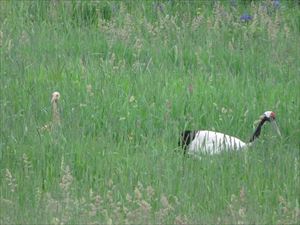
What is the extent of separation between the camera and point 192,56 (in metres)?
9.66

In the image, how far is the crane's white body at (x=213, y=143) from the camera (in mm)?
7383

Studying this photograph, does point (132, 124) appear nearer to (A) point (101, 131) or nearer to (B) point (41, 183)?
(A) point (101, 131)

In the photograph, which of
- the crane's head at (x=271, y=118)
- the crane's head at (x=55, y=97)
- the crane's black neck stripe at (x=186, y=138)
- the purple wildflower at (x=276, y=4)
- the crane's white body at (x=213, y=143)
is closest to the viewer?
the crane's white body at (x=213, y=143)

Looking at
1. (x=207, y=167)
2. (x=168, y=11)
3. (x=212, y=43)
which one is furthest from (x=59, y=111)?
(x=168, y=11)

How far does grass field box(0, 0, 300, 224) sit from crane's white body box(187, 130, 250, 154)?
5.0 inches

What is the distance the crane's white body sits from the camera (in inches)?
291

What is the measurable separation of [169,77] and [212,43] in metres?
1.06

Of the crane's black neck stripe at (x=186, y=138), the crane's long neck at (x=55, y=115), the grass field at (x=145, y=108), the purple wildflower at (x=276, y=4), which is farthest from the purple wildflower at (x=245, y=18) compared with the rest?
the crane's long neck at (x=55, y=115)

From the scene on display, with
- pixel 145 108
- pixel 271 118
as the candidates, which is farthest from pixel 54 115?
pixel 271 118

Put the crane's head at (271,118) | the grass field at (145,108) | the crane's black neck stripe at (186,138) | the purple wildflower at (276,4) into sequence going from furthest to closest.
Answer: the purple wildflower at (276,4)
the crane's head at (271,118)
the crane's black neck stripe at (186,138)
the grass field at (145,108)

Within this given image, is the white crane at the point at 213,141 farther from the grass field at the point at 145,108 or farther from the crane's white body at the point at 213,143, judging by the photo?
the grass field at the point at 145,108

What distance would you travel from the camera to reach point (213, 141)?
7.54 metres

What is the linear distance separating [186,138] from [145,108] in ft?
2.18

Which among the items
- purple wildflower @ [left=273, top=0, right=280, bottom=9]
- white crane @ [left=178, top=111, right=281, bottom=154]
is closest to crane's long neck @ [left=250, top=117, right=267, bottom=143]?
white crane @ [left=178, top=111, right=281, bottom=154]
